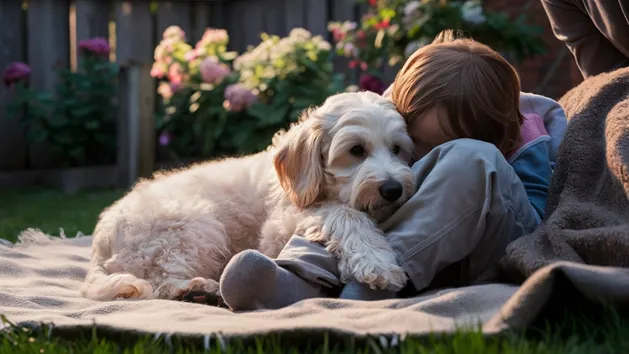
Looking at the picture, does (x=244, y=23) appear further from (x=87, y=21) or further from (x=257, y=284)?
(x=257, y=284)

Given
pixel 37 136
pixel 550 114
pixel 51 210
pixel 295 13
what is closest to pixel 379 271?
pixel 550 114

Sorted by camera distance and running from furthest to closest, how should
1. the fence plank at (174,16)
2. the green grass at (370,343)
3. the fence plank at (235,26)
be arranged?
the fence plank at (235,26) < the fence plank at (174,16) < the green grass at (370,343)

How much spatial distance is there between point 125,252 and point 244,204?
0.59 m

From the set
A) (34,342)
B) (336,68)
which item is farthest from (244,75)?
(34,342)

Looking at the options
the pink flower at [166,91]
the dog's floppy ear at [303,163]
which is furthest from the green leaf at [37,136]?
the dog's floppy ear at [303,163]

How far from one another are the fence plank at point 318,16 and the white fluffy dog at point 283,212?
20.0 ft

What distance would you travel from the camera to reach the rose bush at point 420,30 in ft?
26.3

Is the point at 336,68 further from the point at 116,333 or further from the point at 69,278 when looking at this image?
the point at 116,333

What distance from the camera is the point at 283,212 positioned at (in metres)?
A: 3.56

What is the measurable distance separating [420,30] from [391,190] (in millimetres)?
5112

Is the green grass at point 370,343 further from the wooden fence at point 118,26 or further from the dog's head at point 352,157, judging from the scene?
the wooden fence at point 118,26

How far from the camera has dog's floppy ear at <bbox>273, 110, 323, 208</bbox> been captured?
11.2 feet

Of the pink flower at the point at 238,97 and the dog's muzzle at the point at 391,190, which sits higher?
the dog's muzzle at the point at 391,190

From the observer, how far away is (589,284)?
7.83 ft
